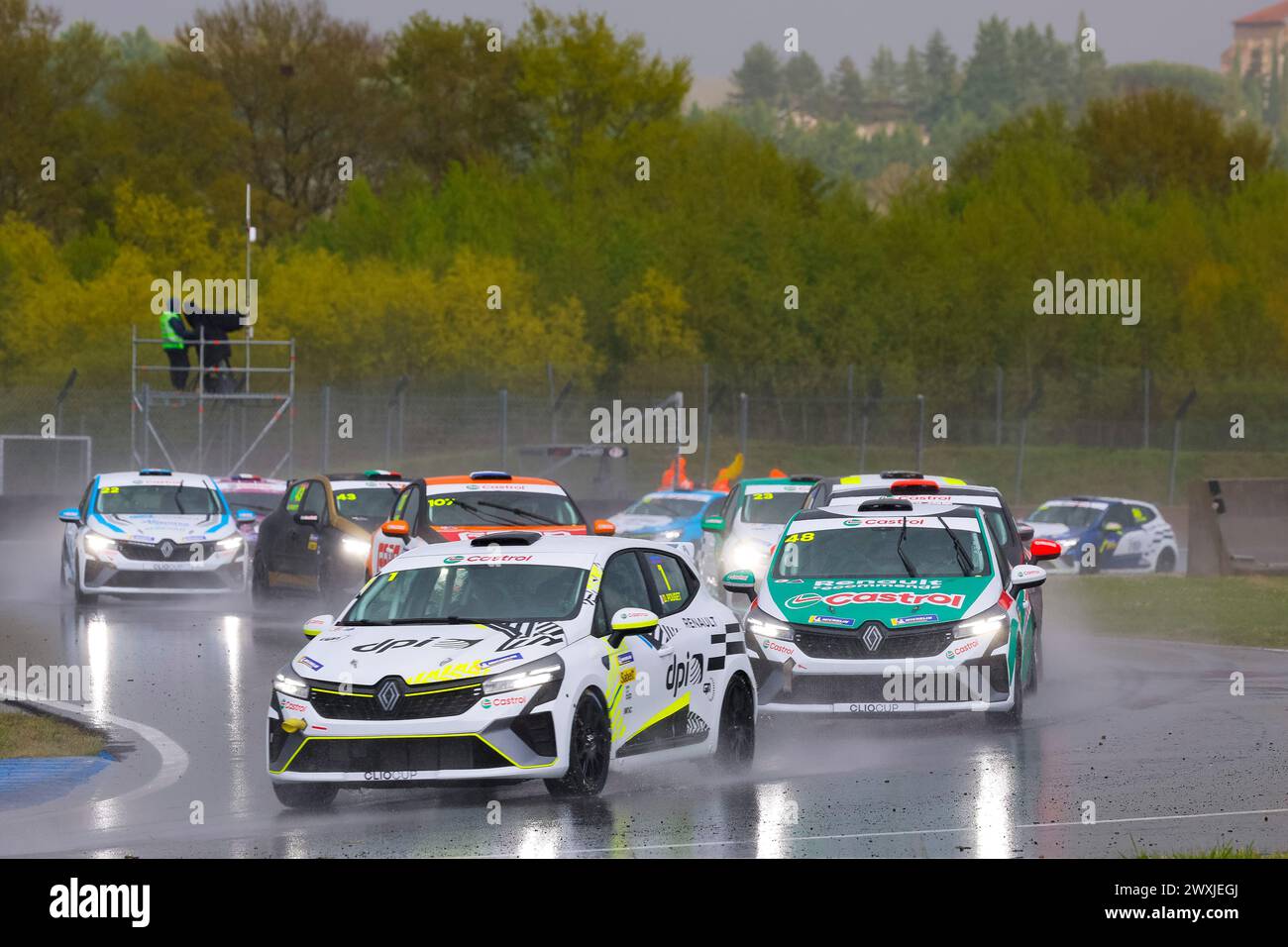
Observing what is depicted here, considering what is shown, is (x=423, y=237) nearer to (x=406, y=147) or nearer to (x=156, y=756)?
(x=406, y=147)

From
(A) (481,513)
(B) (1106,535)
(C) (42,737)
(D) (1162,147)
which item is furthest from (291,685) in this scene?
(D) (1162,147)

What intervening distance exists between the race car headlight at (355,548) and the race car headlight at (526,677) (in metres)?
13.4

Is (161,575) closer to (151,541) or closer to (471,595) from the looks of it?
(151,541)

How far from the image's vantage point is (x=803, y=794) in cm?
1244

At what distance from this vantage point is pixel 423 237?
260 feet

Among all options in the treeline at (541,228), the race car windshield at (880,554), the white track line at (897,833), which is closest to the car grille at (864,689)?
the race car windshield at (880,554)

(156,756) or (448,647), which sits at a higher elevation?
(448,647)

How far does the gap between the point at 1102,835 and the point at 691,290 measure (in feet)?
225

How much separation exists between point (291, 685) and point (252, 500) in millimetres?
22129

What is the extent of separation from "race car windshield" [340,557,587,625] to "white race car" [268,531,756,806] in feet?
0.04

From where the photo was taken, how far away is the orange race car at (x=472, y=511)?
2177 centimetres

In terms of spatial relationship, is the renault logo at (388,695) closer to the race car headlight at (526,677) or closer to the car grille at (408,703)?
the car grille at (408,703)

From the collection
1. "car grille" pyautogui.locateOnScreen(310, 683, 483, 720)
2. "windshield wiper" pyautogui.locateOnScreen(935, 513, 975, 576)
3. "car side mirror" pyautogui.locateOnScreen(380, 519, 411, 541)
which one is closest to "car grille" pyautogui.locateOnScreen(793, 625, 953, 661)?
"windshield wiper" pyautogui.locateOnScreen(935, 513, 975, 576)

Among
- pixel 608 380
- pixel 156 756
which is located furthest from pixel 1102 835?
pixel 608 380
